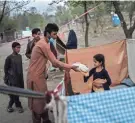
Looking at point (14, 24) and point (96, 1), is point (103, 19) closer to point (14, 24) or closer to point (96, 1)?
point (14, 24)

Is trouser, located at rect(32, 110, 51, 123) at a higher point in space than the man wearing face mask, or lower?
lower

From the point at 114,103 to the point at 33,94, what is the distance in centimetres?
78

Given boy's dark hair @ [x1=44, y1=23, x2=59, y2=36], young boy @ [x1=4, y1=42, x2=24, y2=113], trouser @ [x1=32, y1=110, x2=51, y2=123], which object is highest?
boy's dark hair @ [x1=44, y1=23, x2=59, y2=36]

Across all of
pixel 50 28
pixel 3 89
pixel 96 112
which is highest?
pixel 50 28

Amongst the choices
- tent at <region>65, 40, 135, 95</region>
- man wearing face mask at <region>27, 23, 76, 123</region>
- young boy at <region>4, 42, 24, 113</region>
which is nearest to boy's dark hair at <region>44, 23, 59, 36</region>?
man wearing face mask at <region>27, 23, 76, 123</region>

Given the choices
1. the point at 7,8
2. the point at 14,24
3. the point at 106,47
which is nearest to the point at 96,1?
the point at 106,47

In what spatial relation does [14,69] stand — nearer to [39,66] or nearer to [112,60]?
[39,66]

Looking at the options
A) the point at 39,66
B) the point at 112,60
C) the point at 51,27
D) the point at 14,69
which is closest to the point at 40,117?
the point at 39,66

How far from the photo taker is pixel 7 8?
20.0 meters

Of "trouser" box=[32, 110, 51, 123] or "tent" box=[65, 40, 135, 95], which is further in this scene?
"tent" box=[65, 40, 135, 95]

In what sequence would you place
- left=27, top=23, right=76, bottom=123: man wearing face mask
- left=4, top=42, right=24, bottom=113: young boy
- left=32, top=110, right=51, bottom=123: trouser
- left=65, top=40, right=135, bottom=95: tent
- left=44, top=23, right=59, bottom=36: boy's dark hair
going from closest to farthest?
left=44, top=23, right=59, bottom=36: boy's dark hair → left=27, top=23, right=76, bottom=123: man wearing face mask → left=32, top=110, right=51, bottom=123: trouser → left=4, top=42, right=24, bottom=113: young boy → left=65, top=40, right=135, bottom=95: tent

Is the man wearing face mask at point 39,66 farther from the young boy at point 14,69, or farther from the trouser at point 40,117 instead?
the young boy at point 14,69

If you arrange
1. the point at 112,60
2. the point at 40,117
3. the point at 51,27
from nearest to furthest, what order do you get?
the point at 51,27 → the point at 40,117 → the point at 112,60

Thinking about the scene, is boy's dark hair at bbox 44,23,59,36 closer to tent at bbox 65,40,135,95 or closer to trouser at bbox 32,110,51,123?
trouser at bbox 32,110,51,123
